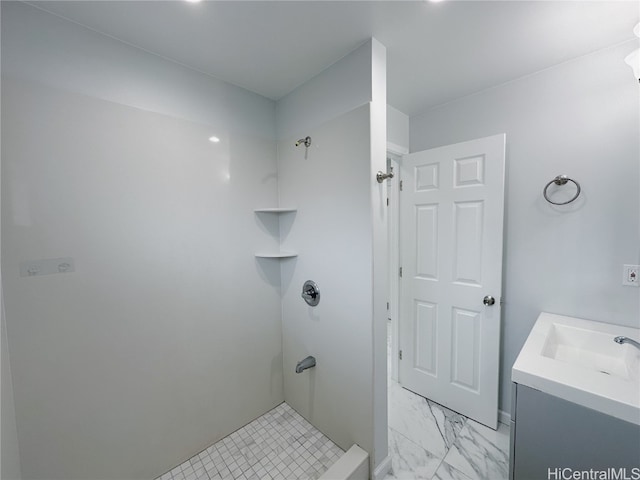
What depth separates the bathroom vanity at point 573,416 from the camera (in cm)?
87

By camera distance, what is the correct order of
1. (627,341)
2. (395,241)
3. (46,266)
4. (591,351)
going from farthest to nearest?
(395,241)
(591,351)
(627,341)
(46,266)

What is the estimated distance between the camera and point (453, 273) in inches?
76.5

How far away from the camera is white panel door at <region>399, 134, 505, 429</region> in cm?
176

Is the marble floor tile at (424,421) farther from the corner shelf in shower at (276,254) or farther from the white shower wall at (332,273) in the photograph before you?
the corner shelf in shower at (276,254)

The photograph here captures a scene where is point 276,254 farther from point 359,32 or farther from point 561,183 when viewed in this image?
point 561,183

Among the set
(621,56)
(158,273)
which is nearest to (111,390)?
(158,273)

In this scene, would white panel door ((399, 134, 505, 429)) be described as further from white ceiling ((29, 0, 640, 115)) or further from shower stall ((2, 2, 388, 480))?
shower stall ((2, 2, 388, 480))

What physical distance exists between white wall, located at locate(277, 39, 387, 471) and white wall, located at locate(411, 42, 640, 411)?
1.04 metres

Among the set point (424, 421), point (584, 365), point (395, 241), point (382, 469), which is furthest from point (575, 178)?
point (382, 469)

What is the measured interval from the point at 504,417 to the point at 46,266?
2897mm

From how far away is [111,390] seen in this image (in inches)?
51.9

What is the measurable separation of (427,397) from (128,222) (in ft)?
8.18

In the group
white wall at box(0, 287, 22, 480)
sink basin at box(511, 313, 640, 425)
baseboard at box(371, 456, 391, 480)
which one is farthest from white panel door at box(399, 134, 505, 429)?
white wall at box(0, 287, 22, 480)

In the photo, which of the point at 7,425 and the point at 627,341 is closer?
the point at 7,425
